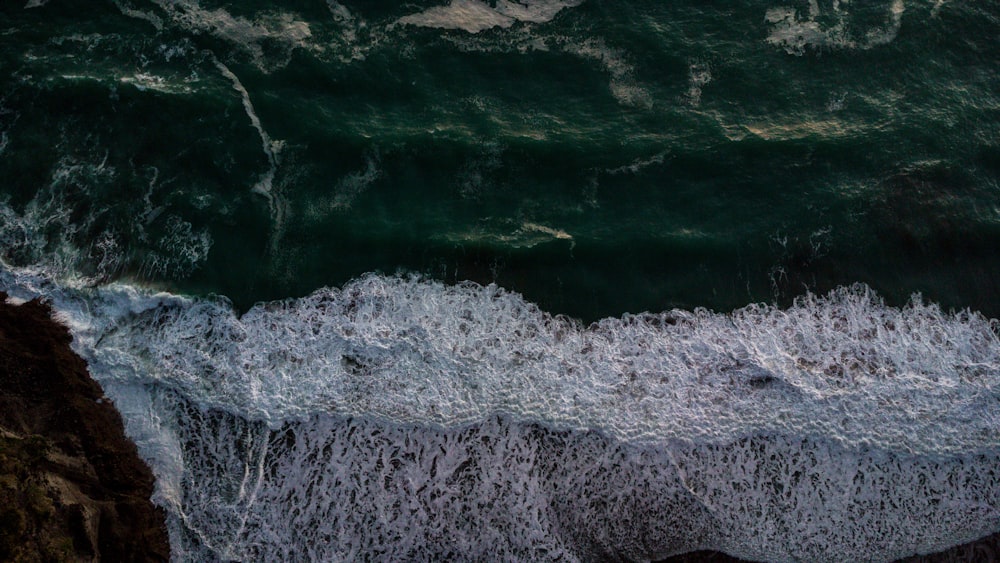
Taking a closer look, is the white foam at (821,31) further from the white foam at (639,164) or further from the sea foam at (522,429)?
the sea foam at (522,429)

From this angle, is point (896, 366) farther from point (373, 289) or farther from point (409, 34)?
point (409, 34)

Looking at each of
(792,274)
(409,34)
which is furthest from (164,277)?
(792,274)

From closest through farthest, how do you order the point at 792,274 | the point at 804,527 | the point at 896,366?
the point at 804,527 → the point at 896,366 → the point at 792,274

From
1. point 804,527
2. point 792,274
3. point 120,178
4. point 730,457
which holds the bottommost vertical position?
point 804,527

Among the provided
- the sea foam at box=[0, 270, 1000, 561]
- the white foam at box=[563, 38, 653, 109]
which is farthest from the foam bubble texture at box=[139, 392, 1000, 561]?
the white foam at box=[563, 38, 653, 109]

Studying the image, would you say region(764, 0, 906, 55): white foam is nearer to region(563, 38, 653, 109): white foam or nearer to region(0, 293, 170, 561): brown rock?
region(563, 38, 653, 109): white foam

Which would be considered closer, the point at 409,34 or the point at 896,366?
the point at 896,366
